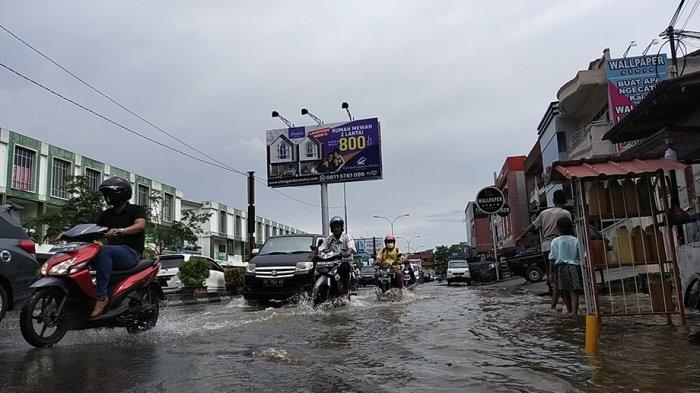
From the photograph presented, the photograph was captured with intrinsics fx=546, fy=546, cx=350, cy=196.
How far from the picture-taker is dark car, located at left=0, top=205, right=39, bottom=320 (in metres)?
6.20

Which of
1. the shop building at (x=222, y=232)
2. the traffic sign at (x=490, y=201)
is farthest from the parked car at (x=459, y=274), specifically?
the shop building at (x=222, y=232)

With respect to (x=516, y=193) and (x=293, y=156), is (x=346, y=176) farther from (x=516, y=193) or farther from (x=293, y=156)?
(x=516, y=193)

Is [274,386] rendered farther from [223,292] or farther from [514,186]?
[514,186]

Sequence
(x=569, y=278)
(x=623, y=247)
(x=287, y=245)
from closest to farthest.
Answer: (x=623, y=247), (x=569, y=278), (x=287, y=245)

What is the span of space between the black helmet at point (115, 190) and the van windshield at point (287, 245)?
5.95m

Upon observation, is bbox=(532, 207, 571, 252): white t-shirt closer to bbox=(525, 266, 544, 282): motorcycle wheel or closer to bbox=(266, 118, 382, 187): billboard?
bbox=(525, 266, 544, 282): motorcycle wheel

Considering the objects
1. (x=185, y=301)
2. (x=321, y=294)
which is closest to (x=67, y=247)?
(x=321, y=294)

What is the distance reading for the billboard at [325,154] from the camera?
104 feet

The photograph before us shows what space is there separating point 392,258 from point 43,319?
8785 mm

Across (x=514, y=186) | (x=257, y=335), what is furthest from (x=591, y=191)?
(x=514, y=186)

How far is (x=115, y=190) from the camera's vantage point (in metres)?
5.46

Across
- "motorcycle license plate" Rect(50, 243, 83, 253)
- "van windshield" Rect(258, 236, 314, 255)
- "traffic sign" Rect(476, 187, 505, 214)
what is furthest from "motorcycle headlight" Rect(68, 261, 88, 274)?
"traffic sign" Rect(476, 187, 505, 214)

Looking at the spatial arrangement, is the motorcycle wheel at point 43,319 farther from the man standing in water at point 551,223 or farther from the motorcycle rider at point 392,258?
the motorcycle rider at point 392,258

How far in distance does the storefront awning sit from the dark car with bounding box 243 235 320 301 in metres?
5.63
